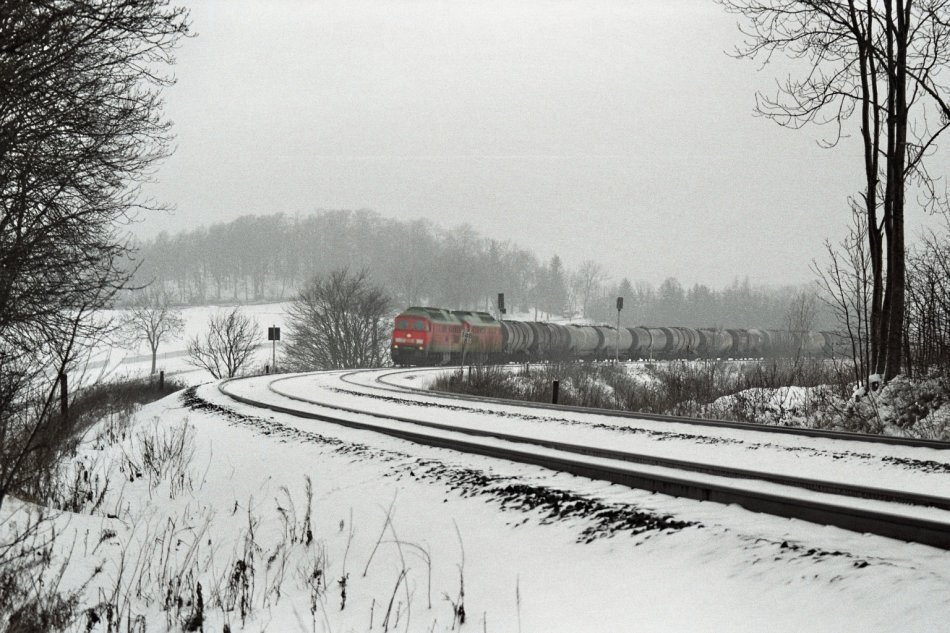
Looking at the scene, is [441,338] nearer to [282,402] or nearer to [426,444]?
[282,402]

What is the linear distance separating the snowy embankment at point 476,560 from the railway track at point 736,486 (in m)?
0.19

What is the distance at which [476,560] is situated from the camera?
196 inches

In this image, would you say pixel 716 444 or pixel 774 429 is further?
pixel 774 429

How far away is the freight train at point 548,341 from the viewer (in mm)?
35562

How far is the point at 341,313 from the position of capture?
164ft

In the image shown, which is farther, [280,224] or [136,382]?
[280,224]

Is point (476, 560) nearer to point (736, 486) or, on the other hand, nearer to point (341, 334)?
point (736, 486)

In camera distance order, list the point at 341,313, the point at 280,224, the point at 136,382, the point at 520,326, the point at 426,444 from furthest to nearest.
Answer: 1. the point at 280,224
2. the point at 341,313
3. the point at 520,326
4. the point at 136,382
5. the point at 426,444

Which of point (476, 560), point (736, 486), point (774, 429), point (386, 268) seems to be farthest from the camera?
point (386, 268)

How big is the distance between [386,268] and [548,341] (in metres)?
72.5

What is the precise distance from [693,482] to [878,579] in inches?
79.3

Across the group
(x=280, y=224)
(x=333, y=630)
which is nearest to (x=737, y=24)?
(x=333, y=630)

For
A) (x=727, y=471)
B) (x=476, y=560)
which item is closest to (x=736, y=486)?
(x=727, y=471)

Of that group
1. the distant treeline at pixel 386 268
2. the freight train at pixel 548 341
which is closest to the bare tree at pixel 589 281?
the distant treeline at pixel 386 268
